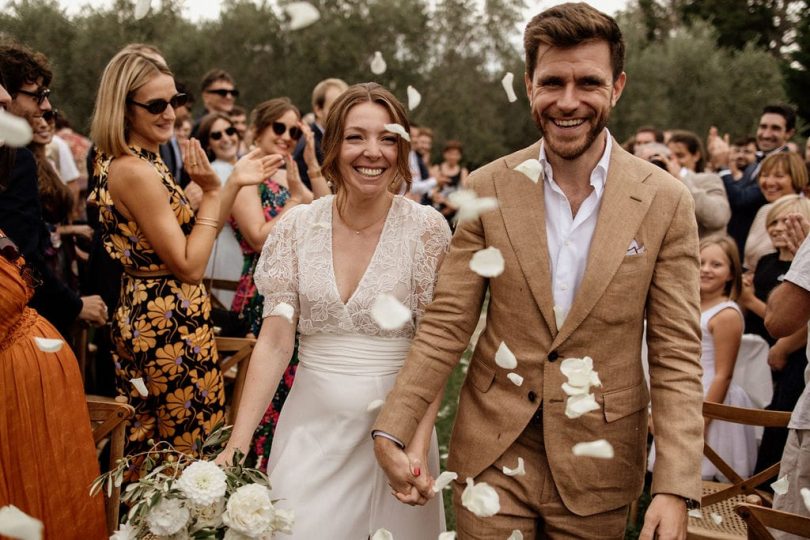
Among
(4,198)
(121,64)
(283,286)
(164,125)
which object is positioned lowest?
(283,286)

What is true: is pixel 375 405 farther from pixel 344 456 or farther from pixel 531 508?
pixel 531 508

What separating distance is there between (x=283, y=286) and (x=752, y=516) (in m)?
1.76

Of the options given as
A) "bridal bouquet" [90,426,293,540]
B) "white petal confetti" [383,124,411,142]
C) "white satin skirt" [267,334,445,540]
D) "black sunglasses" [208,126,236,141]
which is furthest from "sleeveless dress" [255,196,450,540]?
"black sunglasses" [208,126,236,141]

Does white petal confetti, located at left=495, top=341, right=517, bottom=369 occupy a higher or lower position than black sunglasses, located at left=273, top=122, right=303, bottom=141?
lower

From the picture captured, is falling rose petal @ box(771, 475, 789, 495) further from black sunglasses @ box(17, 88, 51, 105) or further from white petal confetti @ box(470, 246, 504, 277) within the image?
black sunglasses @ box(17, 88, 51, 105)

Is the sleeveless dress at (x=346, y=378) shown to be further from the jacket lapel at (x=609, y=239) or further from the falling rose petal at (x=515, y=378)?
the jacket lapel at (x=609, y=239)

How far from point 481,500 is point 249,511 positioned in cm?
67

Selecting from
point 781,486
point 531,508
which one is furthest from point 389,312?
point 781,486

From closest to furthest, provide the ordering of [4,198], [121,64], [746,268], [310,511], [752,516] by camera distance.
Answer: [752,516], [310,511], [4,198], [121,64], [746,268]

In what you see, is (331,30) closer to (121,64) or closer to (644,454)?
(121,64)

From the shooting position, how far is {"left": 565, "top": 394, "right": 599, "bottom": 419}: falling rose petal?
7.43 feet

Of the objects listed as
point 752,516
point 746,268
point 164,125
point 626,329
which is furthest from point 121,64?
point 746,268

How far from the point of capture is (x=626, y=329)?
2379 millimetres

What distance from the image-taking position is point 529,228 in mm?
2408
